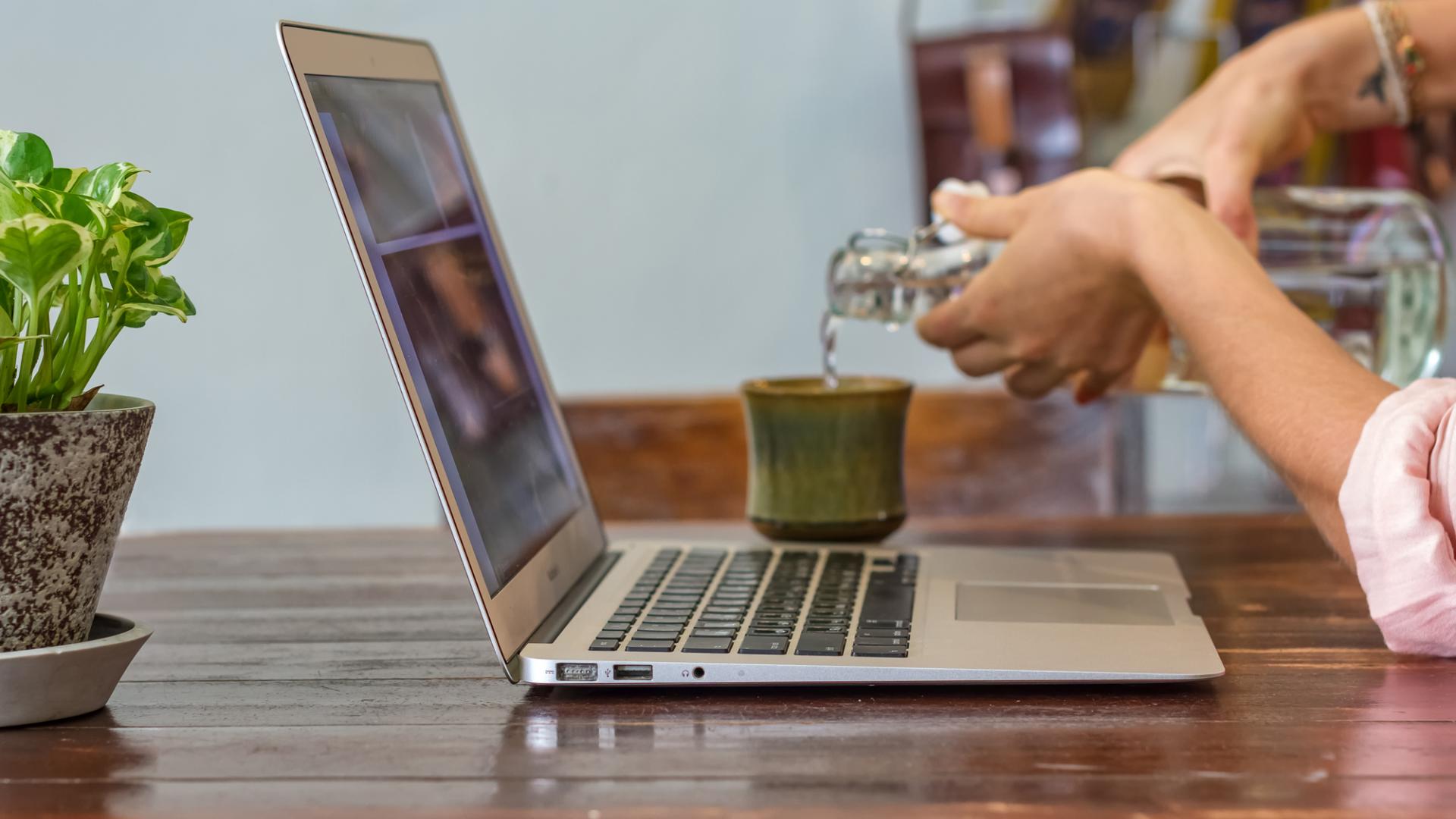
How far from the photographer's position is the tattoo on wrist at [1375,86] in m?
1.03

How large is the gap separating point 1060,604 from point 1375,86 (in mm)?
614

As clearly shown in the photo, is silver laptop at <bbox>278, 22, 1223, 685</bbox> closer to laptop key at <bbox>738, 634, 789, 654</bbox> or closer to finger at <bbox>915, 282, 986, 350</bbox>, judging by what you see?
laptop key at <bbox>738, 634, 789, 654</bbox>

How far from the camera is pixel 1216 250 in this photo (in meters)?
0.76

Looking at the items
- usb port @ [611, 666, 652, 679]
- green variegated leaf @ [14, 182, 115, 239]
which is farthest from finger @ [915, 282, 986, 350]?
green variegated leaf @ [14, 182, 115, 239]

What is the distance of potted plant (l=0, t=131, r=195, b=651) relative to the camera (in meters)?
0.48

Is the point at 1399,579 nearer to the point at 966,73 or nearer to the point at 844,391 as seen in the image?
the point at 844,391

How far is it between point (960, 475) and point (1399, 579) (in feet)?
2.66

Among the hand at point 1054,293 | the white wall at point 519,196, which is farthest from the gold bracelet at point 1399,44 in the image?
the white wall at point 519,196

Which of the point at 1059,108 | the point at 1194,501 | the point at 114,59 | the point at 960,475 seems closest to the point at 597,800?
the point at 960,475

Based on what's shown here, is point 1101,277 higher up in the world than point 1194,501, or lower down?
higher up

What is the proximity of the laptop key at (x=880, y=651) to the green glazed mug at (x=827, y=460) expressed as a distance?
11.3 inches

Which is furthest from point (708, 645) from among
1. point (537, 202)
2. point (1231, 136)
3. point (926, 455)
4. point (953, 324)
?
point (537, 202)

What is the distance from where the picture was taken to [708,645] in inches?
21.3

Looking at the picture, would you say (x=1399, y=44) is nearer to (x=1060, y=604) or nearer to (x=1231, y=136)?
(x=1231, y=136)
